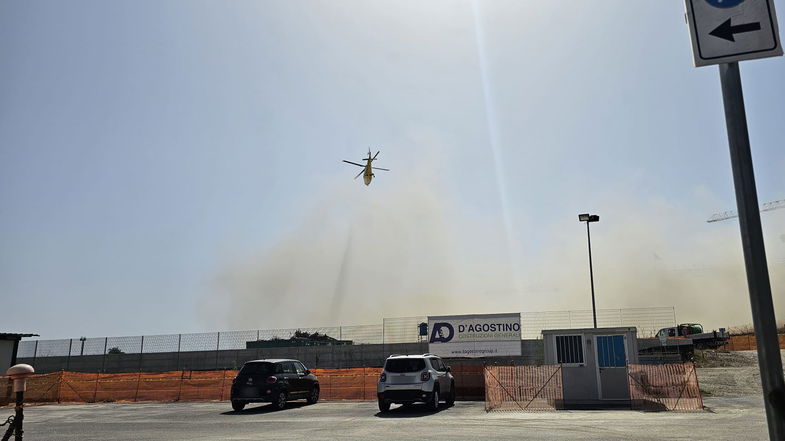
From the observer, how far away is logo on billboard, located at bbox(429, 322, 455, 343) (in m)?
30.7

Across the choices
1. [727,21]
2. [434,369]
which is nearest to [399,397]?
[434,369]

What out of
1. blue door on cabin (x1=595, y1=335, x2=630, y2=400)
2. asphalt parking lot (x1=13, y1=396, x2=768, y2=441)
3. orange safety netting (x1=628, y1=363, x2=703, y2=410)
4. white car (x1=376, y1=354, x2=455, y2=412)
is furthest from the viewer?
blue door on cabin (x1=595, y1=335, x2=630, y2=400)

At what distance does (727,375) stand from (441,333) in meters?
14.1

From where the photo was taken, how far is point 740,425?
1434 cm

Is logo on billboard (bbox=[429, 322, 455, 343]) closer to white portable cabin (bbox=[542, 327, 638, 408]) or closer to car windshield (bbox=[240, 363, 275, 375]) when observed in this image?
white portable cabin (bbox=[542, 327, 638, 408])

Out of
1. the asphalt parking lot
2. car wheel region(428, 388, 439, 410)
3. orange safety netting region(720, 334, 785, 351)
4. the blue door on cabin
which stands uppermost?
orange safety netting region(720, 334, 785, 351)

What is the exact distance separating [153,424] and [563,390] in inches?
576

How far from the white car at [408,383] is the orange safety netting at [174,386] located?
293 inches

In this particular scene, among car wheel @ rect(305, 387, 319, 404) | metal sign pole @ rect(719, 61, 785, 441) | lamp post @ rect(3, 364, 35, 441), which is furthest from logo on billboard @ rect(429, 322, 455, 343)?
metal sign pole @ rect(719, 61, 785, 441)

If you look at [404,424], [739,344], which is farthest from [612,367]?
[739,344]

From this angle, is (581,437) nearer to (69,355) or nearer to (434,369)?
(434,369)

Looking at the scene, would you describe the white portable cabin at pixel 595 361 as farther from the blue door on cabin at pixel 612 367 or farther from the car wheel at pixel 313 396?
the car wheel at pixel 313 396

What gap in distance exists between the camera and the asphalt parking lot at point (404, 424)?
44.1 ft

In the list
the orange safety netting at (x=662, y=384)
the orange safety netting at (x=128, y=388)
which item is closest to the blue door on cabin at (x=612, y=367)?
the orange safety netting at (x=662, y=384)
